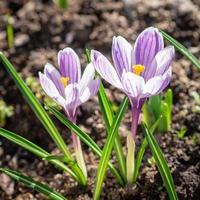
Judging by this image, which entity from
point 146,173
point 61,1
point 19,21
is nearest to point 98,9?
point 61,1

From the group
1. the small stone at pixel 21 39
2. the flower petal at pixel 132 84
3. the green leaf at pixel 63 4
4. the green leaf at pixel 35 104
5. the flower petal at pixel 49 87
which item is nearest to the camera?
the flower petal at pixel 132 84

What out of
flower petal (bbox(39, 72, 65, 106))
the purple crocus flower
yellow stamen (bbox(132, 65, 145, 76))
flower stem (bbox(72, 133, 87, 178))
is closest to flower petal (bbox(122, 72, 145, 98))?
the purple crocus flower

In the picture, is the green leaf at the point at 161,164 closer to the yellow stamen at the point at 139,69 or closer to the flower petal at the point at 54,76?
the yellow stamen at the point at 139,69

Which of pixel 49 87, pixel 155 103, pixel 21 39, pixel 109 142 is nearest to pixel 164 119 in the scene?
pixel 155 103

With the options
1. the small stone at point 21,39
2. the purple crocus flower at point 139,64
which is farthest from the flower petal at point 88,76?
the small stone at point 21,39

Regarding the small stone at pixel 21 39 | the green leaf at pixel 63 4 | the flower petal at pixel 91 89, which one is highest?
the green leaf at pixel 63 4

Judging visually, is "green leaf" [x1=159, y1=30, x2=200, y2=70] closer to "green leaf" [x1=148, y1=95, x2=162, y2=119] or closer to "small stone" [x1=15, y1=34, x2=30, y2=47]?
"green leaf" [x1=148, y1=95, x2=162, y2=119]

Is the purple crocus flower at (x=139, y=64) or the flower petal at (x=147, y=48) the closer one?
the purple crocus flower at (x=139, y=64)
